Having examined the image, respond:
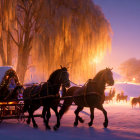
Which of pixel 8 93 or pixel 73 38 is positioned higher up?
pixel 73 38

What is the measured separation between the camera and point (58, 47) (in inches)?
460

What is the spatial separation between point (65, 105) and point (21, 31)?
7.31 metres

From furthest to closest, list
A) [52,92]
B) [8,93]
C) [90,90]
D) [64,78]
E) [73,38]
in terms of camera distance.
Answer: [73,38] < [8,93] < [90,90] < [52,92] < [64,78]

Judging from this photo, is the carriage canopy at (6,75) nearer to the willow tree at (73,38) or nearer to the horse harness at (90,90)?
the horse harness at (90,90)

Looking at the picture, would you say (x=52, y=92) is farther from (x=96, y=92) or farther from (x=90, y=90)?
(x=96, y=92)

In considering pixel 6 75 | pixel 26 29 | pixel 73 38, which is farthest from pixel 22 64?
pixel 6 75

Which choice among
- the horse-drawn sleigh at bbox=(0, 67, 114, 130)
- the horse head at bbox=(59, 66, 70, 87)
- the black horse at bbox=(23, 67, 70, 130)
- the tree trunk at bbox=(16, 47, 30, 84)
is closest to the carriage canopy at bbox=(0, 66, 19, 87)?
the horse-drawn sleigh at bbox=(0, 67, 114, 130)

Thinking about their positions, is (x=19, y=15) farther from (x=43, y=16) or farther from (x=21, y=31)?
(x=43, y=16)

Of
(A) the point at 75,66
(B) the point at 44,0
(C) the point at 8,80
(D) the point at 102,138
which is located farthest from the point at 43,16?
(D) the point at 102,138

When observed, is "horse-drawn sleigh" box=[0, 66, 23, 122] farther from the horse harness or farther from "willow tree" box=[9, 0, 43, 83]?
"willow tree" box=[9, 0, 43, 83]

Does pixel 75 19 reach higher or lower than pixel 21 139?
higher

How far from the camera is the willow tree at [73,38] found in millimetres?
11453

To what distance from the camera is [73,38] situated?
11.9 meters

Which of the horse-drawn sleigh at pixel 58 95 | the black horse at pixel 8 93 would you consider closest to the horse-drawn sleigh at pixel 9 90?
the black horse at pixel 8 93
